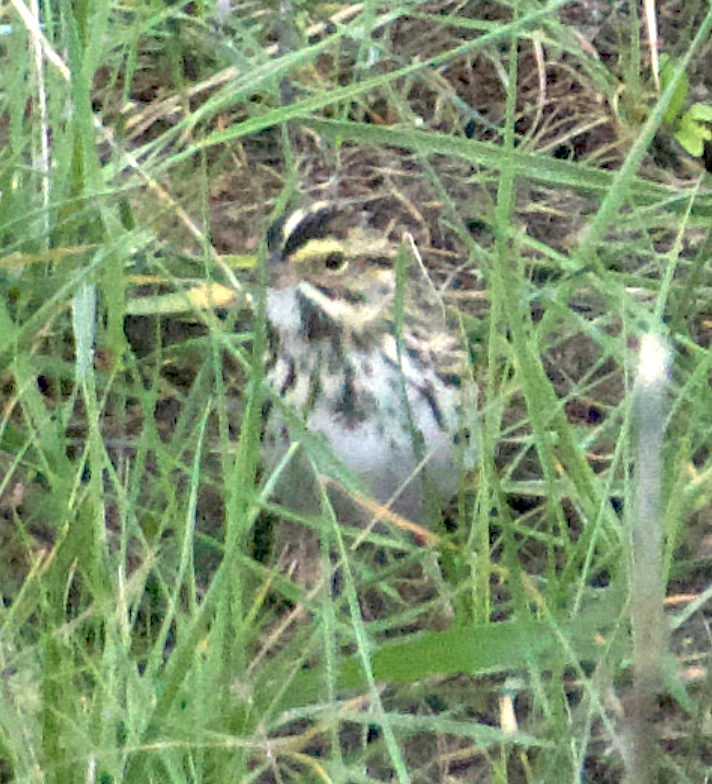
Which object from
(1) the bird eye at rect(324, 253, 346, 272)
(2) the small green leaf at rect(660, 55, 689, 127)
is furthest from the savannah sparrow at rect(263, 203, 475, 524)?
(2) the small green leaf at rect(660, 55, 689, 127)

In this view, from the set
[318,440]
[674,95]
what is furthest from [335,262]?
[674,95]

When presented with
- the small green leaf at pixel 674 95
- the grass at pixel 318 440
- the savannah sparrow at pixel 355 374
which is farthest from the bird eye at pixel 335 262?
the small green leaf at pixel 674 95

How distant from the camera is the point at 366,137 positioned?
178 cm

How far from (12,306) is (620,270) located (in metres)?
1.12

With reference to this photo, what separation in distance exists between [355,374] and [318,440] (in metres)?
0.46

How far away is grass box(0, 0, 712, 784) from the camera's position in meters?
1.39

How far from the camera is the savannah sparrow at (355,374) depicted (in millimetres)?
1938

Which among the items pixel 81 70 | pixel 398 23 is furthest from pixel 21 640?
pixel 398 23

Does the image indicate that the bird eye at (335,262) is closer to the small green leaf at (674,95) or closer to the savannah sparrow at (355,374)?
the savannah sparrow at (355,374)

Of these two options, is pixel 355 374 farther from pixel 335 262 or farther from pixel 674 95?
pixel 674 95

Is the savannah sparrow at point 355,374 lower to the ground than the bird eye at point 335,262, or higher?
lower

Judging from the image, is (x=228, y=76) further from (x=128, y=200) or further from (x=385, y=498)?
(x=385, y=498)

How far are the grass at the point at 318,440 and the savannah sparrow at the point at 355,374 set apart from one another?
0.08 m

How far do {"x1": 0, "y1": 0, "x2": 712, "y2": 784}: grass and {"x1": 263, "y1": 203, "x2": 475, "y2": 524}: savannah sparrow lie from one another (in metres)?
0.08
